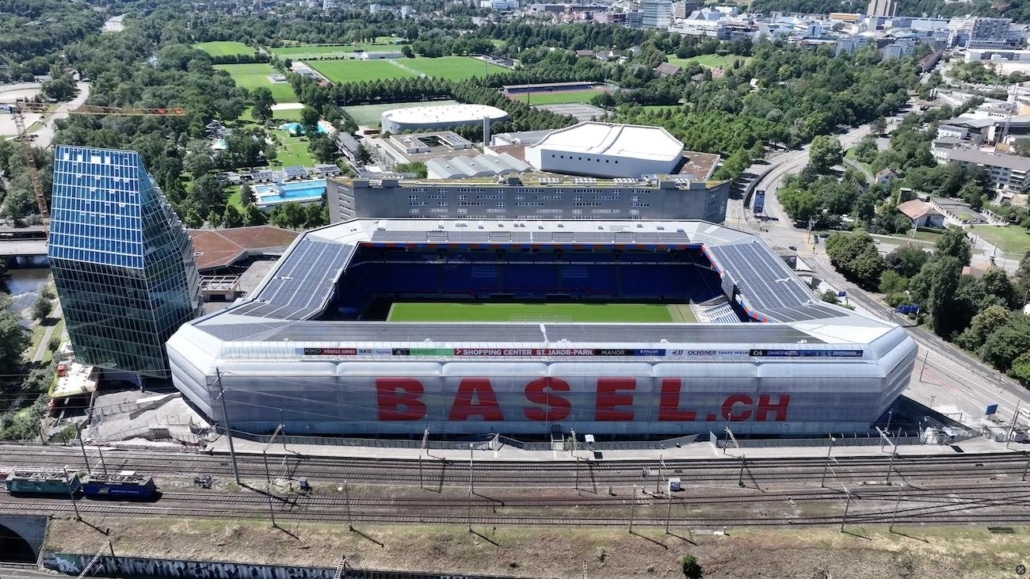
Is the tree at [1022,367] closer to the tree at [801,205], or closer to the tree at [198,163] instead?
the tree at [801,205]

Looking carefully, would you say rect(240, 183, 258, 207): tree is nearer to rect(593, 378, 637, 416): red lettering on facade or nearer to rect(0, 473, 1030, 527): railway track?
rect(0, 473, 1030, 527): railway track

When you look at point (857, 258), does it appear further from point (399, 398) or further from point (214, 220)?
point (214, 220)

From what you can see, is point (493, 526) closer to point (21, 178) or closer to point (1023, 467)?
point (1023, 467)

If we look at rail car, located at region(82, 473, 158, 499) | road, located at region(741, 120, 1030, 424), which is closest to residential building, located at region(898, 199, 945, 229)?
road, located at region(741, 120, 1030, 424)

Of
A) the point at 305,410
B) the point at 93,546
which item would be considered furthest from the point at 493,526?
the point at 93,546

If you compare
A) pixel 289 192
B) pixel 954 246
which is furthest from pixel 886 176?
pixel 289 192

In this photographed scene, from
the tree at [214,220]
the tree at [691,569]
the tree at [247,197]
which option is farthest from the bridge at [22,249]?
the tree at [691,569]
